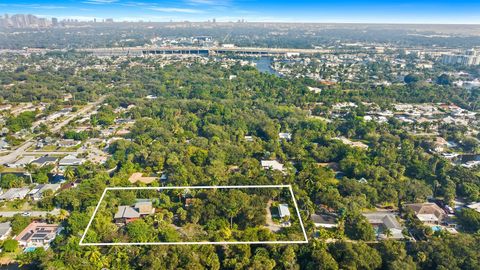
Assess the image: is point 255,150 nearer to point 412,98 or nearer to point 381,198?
point 381,198

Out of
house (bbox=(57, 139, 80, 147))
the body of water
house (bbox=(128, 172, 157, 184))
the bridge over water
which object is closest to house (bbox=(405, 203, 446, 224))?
house (bbox=(128, 172, 157, 184))

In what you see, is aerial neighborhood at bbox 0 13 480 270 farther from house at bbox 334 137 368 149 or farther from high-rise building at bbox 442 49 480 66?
high-rise building at bbox 442 49 480 66

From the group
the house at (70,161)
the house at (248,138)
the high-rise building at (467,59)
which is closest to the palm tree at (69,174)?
the house at (70,161)

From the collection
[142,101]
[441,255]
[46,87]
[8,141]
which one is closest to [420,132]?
[441,255]

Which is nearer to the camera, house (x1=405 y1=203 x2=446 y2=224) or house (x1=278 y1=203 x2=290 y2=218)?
house (x1=278 y1=203 x2=290 y2=218)

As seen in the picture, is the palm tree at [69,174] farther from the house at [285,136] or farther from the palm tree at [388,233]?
the palm tree at [388,233]

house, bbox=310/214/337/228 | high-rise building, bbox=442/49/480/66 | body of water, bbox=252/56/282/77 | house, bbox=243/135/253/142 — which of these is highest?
high-rise building, bbox=442/49/480/66

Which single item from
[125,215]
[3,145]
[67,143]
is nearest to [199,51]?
[67,143]
